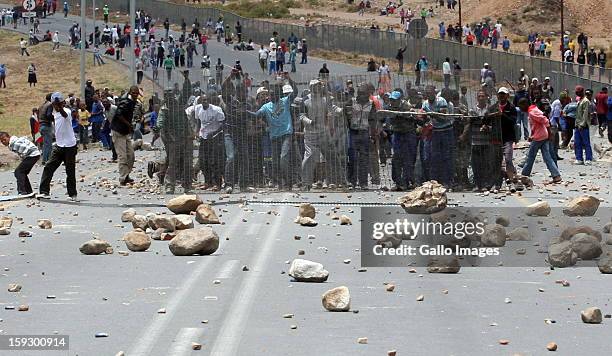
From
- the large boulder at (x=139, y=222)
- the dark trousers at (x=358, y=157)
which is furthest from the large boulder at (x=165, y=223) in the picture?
the dark trousers at (x=358, y=157)

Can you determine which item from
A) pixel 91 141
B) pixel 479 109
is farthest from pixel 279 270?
pixel 91 141

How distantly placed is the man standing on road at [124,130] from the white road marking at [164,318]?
35.5 ft

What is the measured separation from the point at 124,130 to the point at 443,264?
1254 centimetres

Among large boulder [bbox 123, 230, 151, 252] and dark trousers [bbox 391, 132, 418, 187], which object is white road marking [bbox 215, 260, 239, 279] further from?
A: dark trousers [bbox 391, 132, 418, 187]

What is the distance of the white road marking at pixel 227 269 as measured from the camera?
45.4 ft

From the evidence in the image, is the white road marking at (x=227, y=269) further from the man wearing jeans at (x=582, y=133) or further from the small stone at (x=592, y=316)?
the man wearing jeans at (x=582, y=133)

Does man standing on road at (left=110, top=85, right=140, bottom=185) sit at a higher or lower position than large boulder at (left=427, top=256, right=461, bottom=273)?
higher

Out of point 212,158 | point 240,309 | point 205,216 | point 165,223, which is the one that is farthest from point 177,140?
point 240,309

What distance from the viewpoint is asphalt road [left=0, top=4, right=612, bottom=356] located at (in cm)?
1035

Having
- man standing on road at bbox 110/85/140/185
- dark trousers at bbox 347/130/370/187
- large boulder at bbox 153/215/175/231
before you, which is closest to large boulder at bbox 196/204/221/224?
large boulder at bbox 153/215/175/231

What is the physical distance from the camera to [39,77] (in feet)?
293

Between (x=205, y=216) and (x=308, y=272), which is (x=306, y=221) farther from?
(x=308, y=272)

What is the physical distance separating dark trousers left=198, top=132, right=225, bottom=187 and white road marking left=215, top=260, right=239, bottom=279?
10.1 m

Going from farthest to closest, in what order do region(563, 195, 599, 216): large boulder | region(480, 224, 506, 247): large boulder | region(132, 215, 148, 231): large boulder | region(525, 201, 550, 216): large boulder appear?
region(563, 195, 599, 216): large boulder
region(525, 201, 550, 216): large boulder
region(132, 215, 148, 231): large boulder
region(480, 224, 506, 247): large boulder
